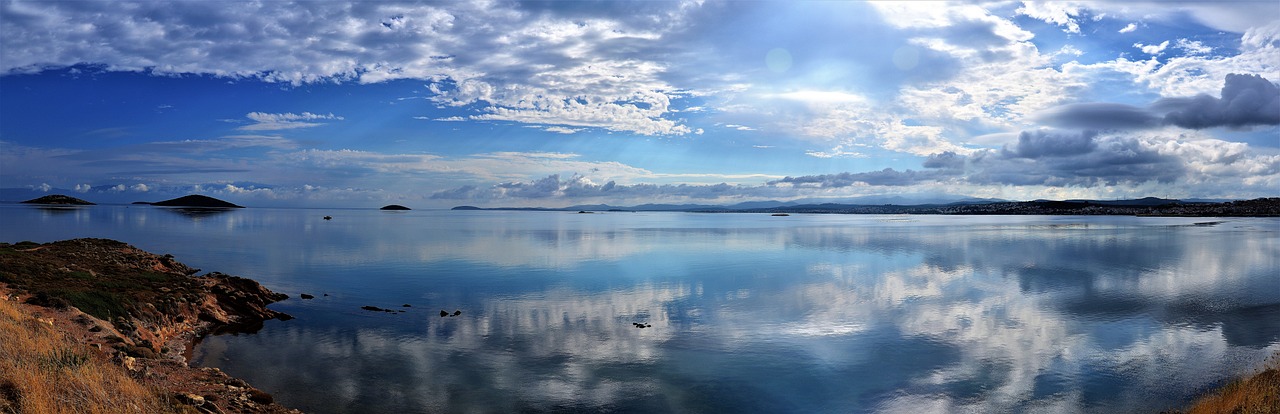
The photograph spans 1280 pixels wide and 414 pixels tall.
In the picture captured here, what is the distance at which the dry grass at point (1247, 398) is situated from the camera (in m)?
13.7

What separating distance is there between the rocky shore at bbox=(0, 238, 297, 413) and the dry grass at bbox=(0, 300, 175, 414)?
18 cm

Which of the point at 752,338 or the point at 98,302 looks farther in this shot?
the point at 752,338

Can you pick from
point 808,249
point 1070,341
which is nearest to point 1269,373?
point 1070,341

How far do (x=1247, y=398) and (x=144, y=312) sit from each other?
33.5 m

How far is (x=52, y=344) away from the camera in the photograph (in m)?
14.2

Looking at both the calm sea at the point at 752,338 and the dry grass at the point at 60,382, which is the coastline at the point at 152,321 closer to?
the dry grass at the point at 60,382

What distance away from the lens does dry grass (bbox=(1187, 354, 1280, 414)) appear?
13711 millimetres

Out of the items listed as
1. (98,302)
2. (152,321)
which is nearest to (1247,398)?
(152,321)

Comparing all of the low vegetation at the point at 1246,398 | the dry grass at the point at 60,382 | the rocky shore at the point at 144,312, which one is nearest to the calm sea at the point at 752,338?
the low vegetation at the point at 1246,398

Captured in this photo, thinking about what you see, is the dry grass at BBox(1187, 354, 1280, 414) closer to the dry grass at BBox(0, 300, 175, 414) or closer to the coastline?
the coastline

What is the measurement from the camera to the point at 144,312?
75.4ft

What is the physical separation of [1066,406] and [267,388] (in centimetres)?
2106

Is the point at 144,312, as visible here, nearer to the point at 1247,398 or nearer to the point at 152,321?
the point at 152,321

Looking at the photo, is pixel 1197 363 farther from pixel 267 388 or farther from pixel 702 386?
pixel 267 388
